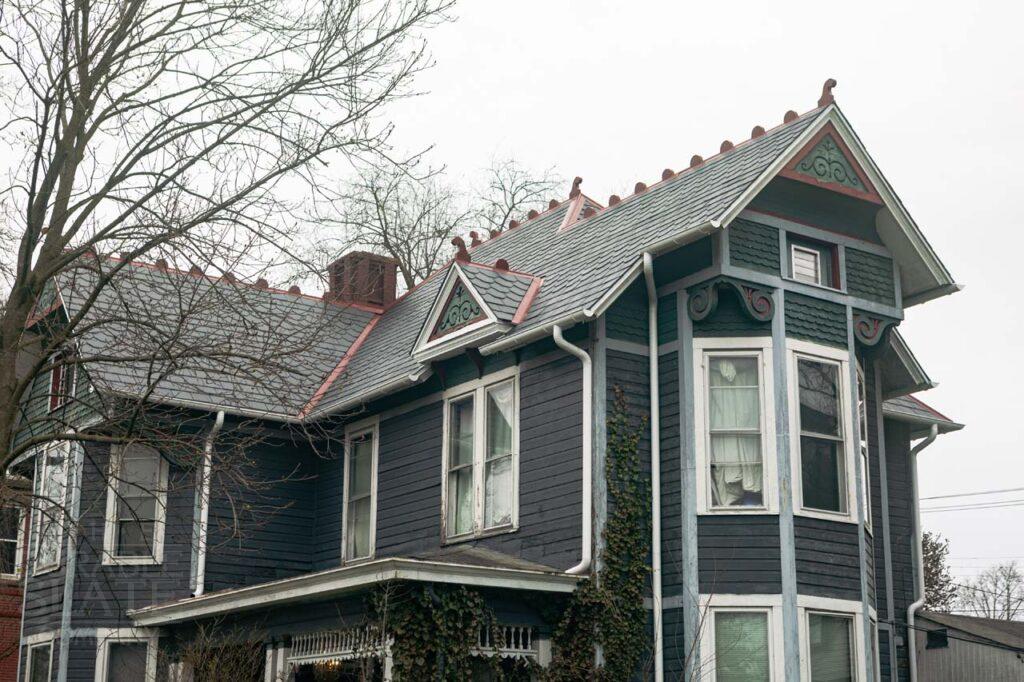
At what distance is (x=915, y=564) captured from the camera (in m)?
18.3

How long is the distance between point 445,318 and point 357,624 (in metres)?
4.37

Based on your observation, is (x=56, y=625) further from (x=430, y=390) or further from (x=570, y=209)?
(x=570, y=209)

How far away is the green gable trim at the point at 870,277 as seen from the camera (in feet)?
51.4

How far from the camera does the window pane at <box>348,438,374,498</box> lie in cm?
1886

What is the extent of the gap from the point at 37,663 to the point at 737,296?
11993mm

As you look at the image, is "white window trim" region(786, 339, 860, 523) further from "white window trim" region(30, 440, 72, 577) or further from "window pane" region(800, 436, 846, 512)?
"white window trim" region(30, 440, 72, 577)

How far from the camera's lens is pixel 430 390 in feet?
57.2

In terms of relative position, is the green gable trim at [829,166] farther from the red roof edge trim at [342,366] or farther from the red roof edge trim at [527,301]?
the red roof edge trim at [342,366]

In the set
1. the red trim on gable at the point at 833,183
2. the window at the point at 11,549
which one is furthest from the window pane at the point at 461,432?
the window at the point at 11,549

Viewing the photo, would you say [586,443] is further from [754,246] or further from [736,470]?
[754,246]

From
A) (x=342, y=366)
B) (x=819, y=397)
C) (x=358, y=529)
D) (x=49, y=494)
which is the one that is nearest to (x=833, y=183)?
(x=819, y=397)

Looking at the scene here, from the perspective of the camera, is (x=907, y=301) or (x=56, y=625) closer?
(x=907, y=301)

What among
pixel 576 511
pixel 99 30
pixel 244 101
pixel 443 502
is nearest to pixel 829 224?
pixel 576 511

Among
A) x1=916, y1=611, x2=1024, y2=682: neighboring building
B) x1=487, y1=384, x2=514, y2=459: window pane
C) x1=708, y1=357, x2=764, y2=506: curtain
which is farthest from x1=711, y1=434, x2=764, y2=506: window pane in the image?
x1=916, y1=611, x2=1024, y2=682: neighboring building
